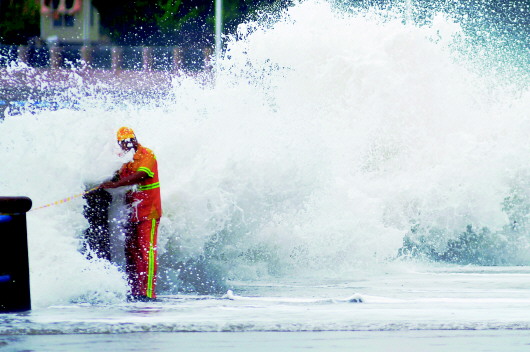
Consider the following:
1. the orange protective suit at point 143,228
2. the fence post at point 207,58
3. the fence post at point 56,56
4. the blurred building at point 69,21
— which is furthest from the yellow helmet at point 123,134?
the blurred building at point 69,21

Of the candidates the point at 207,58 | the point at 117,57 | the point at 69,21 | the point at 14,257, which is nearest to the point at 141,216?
the point at 14,257

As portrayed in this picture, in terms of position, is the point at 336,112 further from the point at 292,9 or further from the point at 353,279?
the point at 353,279

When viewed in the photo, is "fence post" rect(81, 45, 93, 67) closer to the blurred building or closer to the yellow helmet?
the blurred building

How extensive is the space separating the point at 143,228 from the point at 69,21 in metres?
45.7

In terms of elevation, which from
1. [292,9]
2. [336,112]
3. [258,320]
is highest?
[292,9]

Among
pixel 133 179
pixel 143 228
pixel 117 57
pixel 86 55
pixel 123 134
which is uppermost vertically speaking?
pixel 86 55

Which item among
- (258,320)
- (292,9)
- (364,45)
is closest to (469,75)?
(364,45)

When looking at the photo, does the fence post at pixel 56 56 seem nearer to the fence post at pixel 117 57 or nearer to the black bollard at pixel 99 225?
the fence post at pixel 117 57

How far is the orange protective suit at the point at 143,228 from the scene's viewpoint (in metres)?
11.2

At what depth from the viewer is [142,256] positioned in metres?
11.3

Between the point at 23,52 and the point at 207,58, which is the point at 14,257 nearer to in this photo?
the point at 207,58

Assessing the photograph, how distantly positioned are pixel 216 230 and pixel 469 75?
10.5m

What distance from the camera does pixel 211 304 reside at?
34.7 ft

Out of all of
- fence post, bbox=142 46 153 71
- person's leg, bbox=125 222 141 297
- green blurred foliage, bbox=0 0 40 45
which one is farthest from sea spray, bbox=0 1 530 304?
green blurred foliage, bbox=0 0 40 45
